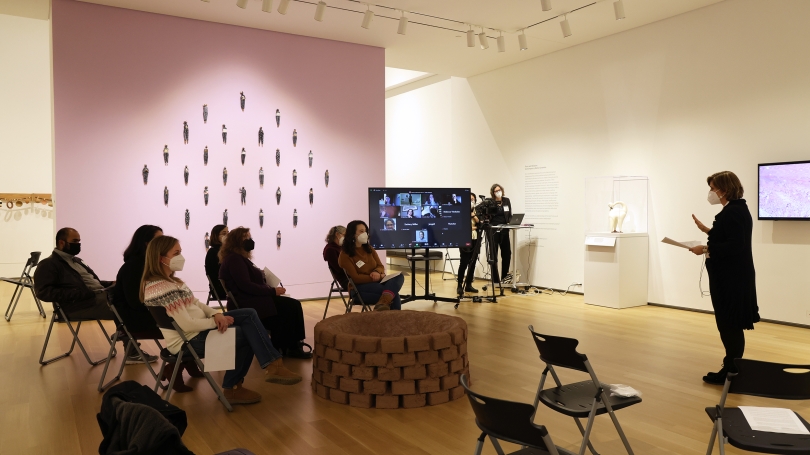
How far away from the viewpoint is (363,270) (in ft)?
22.1

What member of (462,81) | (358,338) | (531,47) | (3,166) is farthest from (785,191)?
(3,166)

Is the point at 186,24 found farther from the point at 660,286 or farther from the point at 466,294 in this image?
the point at 660,286

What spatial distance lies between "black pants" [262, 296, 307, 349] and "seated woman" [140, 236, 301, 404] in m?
1.21

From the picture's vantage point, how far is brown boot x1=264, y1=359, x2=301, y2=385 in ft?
16.1

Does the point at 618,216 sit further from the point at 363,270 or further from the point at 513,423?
the point at 513,423

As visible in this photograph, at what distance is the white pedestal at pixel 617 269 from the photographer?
27.8 ft

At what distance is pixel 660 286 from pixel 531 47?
4.25m

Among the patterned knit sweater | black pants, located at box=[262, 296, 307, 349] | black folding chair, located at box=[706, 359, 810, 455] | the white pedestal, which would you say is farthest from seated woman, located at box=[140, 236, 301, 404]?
the white pedestal

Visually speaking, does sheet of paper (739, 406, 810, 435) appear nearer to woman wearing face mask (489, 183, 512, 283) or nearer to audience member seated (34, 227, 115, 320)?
audience member seated (34, 227, 115, 320)

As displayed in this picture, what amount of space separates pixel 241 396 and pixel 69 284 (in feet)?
7.15

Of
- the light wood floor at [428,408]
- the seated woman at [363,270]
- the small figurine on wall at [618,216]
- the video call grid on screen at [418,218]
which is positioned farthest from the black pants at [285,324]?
the small figurine on wall at [618,216]

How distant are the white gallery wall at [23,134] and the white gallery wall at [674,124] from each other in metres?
8.97

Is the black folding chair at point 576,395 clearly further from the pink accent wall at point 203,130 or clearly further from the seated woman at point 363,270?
the pink accent wall at point 203,130

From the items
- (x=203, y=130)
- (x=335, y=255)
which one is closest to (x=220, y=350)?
(x=335, y=255)
